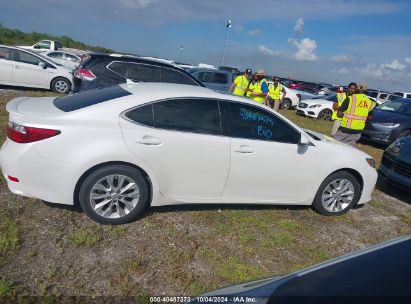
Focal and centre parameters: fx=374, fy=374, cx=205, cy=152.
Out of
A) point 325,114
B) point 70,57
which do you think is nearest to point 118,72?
point 325,114

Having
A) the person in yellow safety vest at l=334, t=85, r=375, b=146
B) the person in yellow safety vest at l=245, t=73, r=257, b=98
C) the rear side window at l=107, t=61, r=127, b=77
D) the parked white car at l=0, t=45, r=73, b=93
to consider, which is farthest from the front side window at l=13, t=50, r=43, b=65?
the person in yellow safety vest at l=334, t=85, r=375, b=146

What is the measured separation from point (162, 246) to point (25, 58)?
11.2m

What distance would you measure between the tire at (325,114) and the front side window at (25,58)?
38.2 ft

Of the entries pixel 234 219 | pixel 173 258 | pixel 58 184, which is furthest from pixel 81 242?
pixel 234 219

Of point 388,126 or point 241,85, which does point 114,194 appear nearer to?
point 241,85

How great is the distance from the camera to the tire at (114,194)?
3771 mm

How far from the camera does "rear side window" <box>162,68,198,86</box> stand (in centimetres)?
927

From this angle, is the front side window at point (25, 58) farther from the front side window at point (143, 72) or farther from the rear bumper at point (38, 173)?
the rear bumper at point (38, 173)

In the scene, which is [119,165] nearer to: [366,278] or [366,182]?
[366,278]

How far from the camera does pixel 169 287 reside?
125 inches

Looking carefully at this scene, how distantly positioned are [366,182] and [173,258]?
305 cm

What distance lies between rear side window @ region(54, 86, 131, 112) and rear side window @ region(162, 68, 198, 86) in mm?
4869

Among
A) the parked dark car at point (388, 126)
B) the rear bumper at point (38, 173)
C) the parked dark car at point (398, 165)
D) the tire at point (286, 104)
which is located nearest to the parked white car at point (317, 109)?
the tire at point (286, 104)

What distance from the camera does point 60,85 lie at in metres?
13.0
